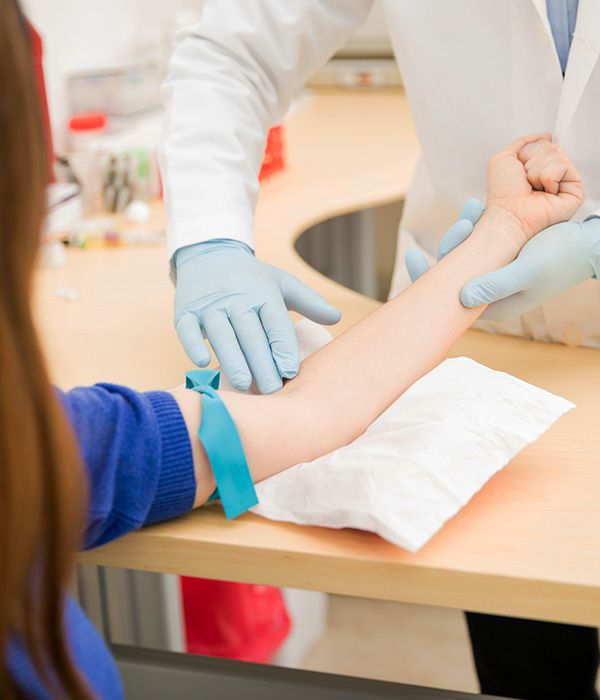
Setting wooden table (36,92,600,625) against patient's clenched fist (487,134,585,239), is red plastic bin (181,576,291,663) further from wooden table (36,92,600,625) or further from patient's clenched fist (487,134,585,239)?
patient's clenched fist (487,134,585,239)

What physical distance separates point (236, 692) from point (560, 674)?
53 centimetres

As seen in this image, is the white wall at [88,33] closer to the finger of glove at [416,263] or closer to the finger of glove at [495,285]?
the finger of glove at [416,263]

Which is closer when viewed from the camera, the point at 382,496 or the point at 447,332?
the point at 382,496

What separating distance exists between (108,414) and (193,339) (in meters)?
0.25

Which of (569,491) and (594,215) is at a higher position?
(594,215)

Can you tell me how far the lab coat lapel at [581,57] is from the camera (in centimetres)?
106

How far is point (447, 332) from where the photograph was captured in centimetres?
100

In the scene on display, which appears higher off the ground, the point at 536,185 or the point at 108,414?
the point at 536,185

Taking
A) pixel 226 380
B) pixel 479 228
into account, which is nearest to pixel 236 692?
pixel 226 380

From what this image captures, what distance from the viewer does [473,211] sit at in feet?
3.62

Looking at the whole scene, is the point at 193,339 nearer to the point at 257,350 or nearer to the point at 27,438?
the point at 257,350

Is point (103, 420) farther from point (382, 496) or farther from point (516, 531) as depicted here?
point (516, 531)

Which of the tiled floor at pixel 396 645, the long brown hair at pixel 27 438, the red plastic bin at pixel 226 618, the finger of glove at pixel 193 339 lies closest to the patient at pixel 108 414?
the long brown hair at pixel 27 438

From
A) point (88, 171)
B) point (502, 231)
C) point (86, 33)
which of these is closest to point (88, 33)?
point (86, 33)
